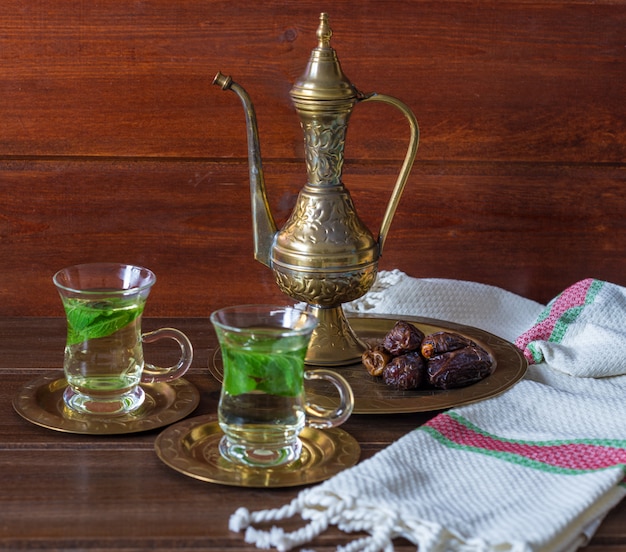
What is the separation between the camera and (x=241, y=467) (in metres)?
0.72

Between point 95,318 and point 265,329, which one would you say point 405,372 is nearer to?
point 265,329

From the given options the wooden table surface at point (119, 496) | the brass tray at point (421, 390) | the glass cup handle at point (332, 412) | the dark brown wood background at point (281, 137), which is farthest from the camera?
the dark brown wood background at point (281, 137)

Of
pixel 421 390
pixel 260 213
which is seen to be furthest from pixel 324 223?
pixel 421 390

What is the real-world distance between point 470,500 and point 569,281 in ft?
2.11

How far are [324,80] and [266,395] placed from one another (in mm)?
330

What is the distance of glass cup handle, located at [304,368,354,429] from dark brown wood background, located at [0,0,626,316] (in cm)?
49

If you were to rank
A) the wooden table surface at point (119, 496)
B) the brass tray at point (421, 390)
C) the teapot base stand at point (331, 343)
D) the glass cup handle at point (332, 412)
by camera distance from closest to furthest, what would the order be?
the wooden table surface at point (119, 496) → the glass cup handle at point (332, 412) → the brass tray at point (421, 390) → the teapot base stand at point (331, 343)

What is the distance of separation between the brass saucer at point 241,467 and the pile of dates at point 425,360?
0.11 meters

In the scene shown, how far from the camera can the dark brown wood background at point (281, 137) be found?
1152mm

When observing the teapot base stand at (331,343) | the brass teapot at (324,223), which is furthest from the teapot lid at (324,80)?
the teapot base stand at (331,343)

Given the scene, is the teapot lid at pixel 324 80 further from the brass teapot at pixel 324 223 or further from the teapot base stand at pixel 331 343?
the teapot base stand at pixel 331 343

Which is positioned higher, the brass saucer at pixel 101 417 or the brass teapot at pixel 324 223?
the brass teapot at pixel 324 223

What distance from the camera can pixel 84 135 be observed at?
3.85 ft

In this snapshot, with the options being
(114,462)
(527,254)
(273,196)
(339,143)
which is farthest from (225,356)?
(527,254)
